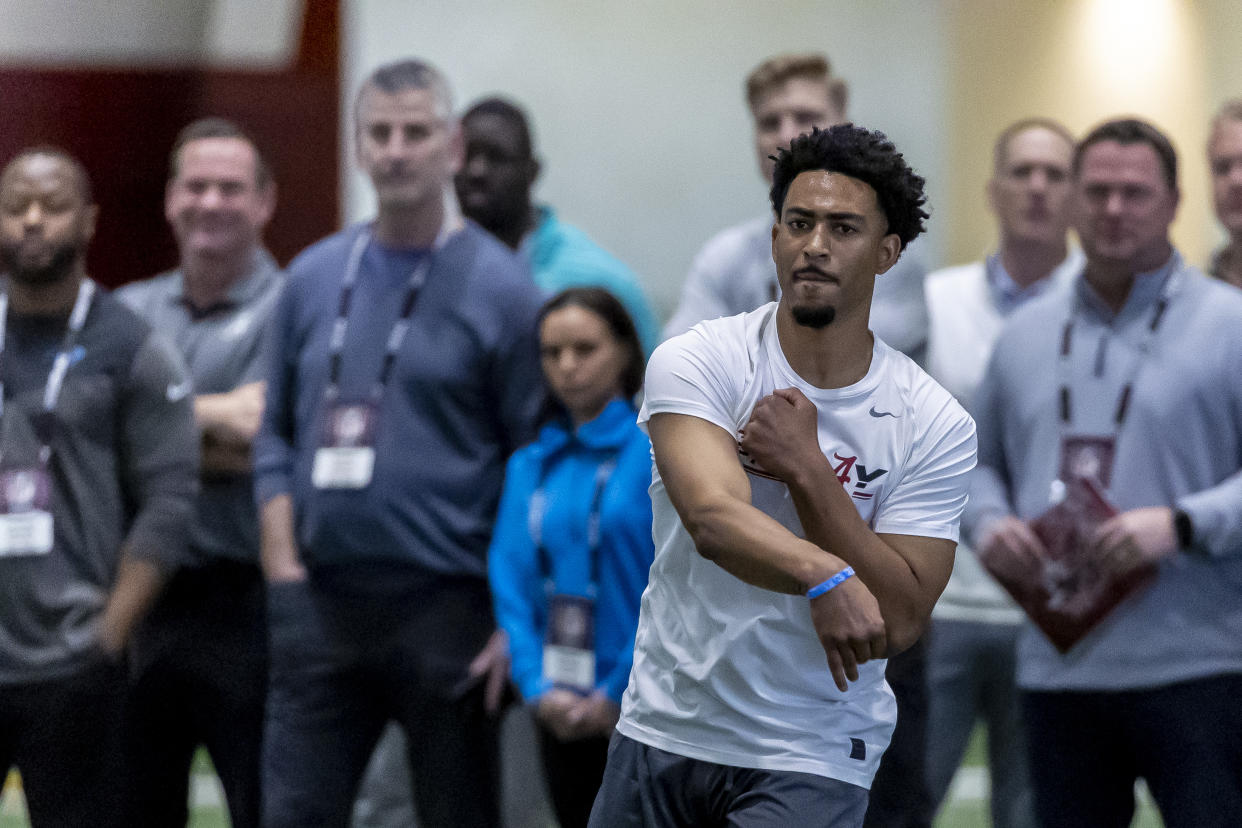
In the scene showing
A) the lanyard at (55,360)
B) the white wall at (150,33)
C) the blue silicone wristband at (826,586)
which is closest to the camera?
the blue silicone wristband at (826,586)

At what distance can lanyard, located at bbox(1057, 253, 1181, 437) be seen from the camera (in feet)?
10.4

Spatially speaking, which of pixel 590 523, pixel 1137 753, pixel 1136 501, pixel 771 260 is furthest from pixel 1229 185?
pixel 590 523

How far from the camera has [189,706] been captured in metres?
3.65

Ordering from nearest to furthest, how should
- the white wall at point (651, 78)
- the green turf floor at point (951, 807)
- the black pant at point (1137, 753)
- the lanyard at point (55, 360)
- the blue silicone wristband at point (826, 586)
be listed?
1. the blue silicone wristband at point (826, 586)
2. the black pant at point (1137, 753)
3. the lanyard at point (55, 360)
4. the green turf floor at point (951, 807)
5. the white wall at point (651, 78)

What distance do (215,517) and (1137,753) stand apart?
2182mm

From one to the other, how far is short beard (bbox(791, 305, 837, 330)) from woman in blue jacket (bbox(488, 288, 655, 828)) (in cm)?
117

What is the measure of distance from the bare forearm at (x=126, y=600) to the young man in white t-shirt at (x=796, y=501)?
1.64 metres

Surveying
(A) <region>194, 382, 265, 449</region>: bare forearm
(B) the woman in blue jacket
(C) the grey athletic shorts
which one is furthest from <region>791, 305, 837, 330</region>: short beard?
(A) <region>194, 382, 265, 449</region>: bare forearm

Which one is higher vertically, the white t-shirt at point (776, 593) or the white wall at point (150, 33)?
the white wall at point (150, 33)

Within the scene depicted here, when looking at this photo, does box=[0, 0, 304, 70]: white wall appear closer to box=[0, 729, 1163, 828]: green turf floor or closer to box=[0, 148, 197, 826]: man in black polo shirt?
box=[0, 148, 197, 826]: man in black polo shirt

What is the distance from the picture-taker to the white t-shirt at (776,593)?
2096 millimetres

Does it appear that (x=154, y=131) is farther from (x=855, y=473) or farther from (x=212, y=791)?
(x=855, y=473)

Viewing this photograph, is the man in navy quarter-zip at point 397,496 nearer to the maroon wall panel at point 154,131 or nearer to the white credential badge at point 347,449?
the white credential badge at point 347,449

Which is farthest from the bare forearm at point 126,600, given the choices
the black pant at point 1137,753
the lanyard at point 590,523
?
the black pant at point 1137,753
